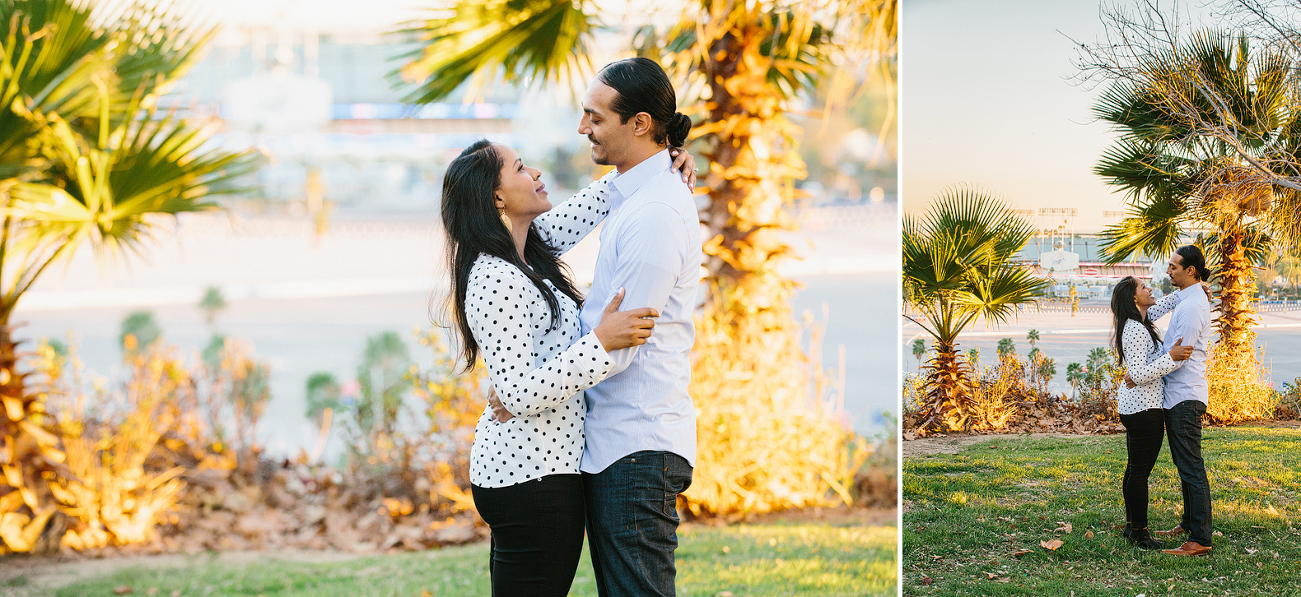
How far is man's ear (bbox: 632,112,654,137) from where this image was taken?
1.72 meters

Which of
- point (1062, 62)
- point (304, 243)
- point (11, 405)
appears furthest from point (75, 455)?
point (304, 243)

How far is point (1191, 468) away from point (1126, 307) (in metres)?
0.53

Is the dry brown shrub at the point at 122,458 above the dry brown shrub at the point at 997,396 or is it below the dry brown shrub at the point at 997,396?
below

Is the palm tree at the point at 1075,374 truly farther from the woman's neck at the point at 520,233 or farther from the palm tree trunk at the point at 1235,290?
the woman's neck at the point at 520,233

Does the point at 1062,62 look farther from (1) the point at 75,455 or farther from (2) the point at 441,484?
(1) the point at 75,455

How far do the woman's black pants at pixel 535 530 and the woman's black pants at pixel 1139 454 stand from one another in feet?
6.12

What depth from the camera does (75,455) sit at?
4125 millimetres

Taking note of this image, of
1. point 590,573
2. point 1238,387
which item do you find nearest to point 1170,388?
point 1238,387

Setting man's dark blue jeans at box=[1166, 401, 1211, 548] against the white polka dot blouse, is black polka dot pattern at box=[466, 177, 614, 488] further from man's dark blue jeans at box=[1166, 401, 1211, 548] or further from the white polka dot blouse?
man's dark blue jeans at box=[1166, 401, 1211, 548]

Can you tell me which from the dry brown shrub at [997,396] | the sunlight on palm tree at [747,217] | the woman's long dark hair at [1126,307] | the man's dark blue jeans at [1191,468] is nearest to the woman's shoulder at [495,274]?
the dry brown shrub at [997,396]

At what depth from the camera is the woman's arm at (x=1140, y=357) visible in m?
2.58

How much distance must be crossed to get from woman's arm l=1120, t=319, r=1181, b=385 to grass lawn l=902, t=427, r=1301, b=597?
217 millimetres

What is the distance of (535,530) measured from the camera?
5.67 feet

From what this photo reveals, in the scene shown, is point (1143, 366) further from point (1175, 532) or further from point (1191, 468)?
point (1175, 532)
